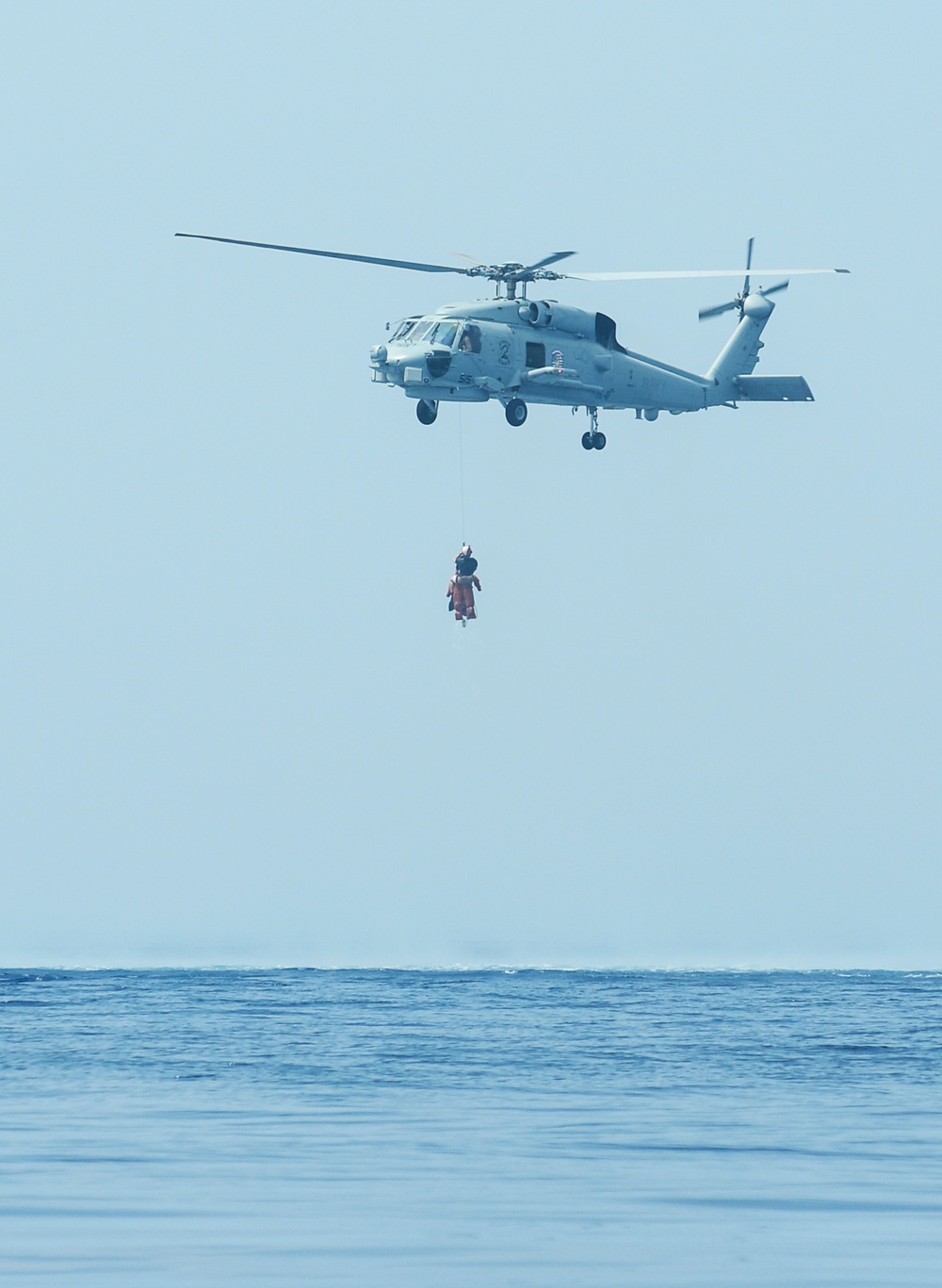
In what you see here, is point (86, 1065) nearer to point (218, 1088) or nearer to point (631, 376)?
point (218, 1088)

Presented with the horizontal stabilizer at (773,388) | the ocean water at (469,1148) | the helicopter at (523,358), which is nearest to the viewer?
the ocean water at (469,1148)

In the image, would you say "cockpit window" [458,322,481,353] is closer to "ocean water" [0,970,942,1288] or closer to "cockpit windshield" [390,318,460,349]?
"cockpit windshield" [390,318,460,349]

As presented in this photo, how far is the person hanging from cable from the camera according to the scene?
4453 cm

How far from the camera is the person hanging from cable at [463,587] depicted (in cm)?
4453

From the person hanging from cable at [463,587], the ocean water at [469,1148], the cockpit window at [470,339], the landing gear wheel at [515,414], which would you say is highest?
the cockpit window at [470,339]

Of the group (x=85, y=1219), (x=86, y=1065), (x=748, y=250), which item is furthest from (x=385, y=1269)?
(x=748, y=250)

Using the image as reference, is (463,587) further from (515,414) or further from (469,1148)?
(469,1148)

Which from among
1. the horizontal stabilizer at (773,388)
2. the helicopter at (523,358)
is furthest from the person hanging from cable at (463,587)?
the horizontal stabilizer at (773,388)

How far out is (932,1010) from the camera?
63281 mm

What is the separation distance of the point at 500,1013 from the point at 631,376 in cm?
1922

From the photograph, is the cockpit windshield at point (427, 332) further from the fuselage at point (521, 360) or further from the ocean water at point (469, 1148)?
the ocean water at point (469, 1148)

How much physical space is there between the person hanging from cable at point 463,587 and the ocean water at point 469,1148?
8.63m

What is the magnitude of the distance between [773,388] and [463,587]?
1196cm

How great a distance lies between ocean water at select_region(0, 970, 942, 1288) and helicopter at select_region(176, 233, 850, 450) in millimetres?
Result: 12791
